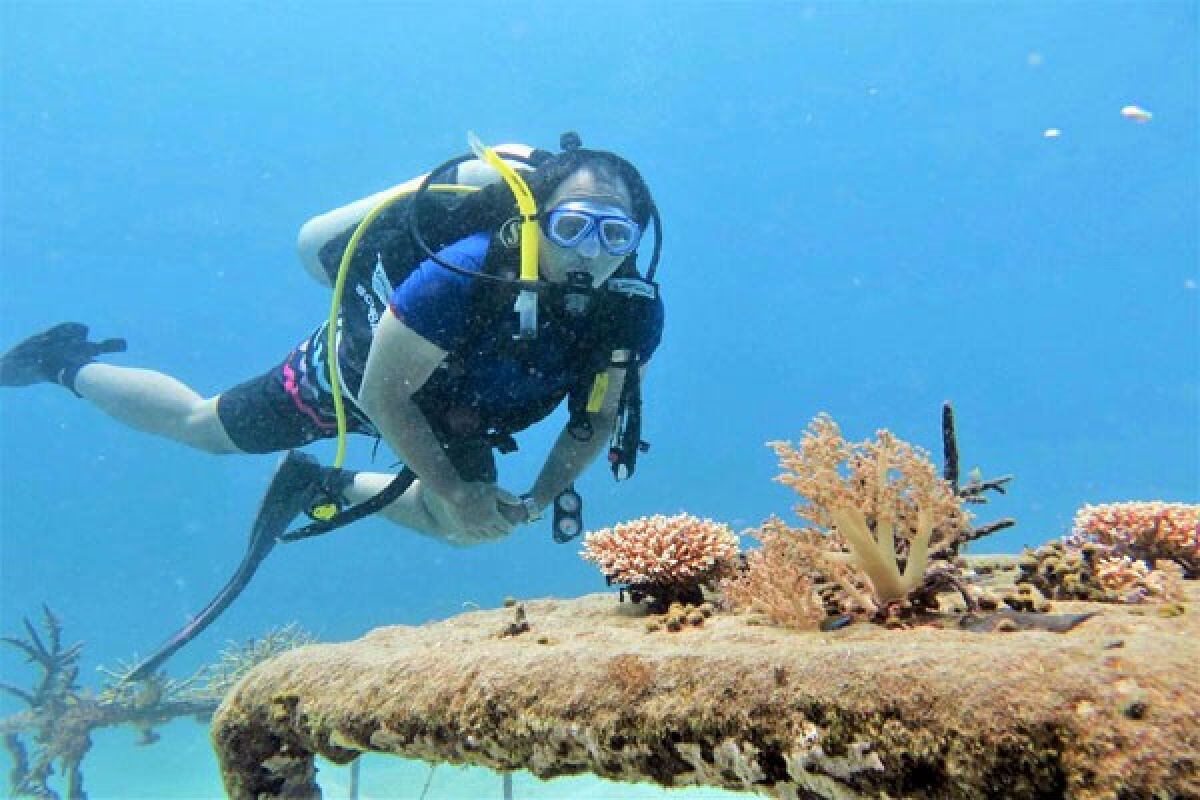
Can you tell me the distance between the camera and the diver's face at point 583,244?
4602 millimetres

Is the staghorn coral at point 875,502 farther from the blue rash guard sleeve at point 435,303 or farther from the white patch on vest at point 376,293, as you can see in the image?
the white patch on vest at point 376,293

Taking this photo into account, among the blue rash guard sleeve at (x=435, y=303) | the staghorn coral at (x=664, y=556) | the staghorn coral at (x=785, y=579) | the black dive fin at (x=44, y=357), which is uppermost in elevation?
the black dive fin at (x=44, y=357)

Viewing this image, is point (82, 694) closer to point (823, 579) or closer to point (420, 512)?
point (420, 512)

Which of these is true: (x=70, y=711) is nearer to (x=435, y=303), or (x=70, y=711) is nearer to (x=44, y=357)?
(x=44, y=357)

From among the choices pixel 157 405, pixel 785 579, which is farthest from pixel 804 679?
pixel 157 405

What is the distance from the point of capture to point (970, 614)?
266 cm

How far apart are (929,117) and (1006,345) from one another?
34594mm

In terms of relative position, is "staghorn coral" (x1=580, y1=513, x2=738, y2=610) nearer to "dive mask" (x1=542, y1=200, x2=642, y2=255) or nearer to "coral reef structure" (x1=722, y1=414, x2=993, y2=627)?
"coral reef structure" (x1=722, y1=414, x2=993, y2=627)

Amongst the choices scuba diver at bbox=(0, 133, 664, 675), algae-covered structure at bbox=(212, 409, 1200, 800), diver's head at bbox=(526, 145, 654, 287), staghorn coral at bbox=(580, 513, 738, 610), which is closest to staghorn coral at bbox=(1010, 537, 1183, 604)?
algae-covered structure at bbox=(212, 409, 1200, 800)

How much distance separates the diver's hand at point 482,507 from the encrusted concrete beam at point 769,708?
5.10 ft

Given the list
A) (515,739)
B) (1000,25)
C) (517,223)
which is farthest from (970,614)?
(1000,25)

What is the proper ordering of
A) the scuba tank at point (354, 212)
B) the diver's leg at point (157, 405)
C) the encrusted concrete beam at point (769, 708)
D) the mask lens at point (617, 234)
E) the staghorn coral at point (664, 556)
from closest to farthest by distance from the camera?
the encrusted concrete beam at point (769, 708) < the staghorn coral at point (664, 556) < the mask lens at point (617, 234) < the scuba tank at point (354, 212) < the diver's leg at point (157, 405)

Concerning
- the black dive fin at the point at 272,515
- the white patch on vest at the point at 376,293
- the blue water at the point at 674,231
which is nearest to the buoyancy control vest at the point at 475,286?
the white patch on vest at the point at 376,293

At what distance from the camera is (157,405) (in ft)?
24.2
